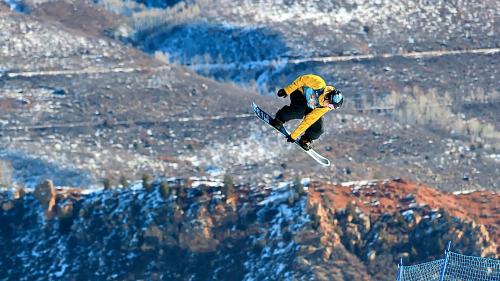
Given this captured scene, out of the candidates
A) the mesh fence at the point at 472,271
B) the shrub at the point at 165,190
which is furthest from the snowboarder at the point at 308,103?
the shrub at the point at 165,190

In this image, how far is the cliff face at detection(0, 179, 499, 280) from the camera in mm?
58469

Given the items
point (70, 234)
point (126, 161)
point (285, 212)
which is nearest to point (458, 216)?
point (285, 212)

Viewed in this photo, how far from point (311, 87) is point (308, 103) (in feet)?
1.25

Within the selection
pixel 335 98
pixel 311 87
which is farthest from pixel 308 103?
pixel 335 98

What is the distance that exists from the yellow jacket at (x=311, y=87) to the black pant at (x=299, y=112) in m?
0.17

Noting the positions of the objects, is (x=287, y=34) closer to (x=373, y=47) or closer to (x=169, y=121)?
(x=373, y=47)

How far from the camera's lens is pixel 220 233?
60906 mm

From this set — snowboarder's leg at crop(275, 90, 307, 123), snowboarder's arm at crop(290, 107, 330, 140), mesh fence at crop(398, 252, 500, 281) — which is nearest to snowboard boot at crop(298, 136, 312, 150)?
snowboarder's leg at crop(275, 90, 307, 123)

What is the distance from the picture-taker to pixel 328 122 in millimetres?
86625

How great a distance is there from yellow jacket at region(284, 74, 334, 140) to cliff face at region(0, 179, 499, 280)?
24.1 m

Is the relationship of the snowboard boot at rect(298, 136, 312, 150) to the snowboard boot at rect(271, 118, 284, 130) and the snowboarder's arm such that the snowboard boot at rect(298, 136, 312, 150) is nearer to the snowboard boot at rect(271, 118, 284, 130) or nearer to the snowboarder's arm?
the snowboard boot at rect(271, 118, 284, 130)

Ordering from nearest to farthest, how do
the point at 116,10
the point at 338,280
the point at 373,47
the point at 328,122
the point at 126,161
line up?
the point at 338,280 < the point at 126,161 < the point at 328,122 < the point at 373,47 < the point at 116,10

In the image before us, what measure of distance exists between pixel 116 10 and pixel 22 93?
94.8 feet

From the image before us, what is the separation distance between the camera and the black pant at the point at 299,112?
107 ft
